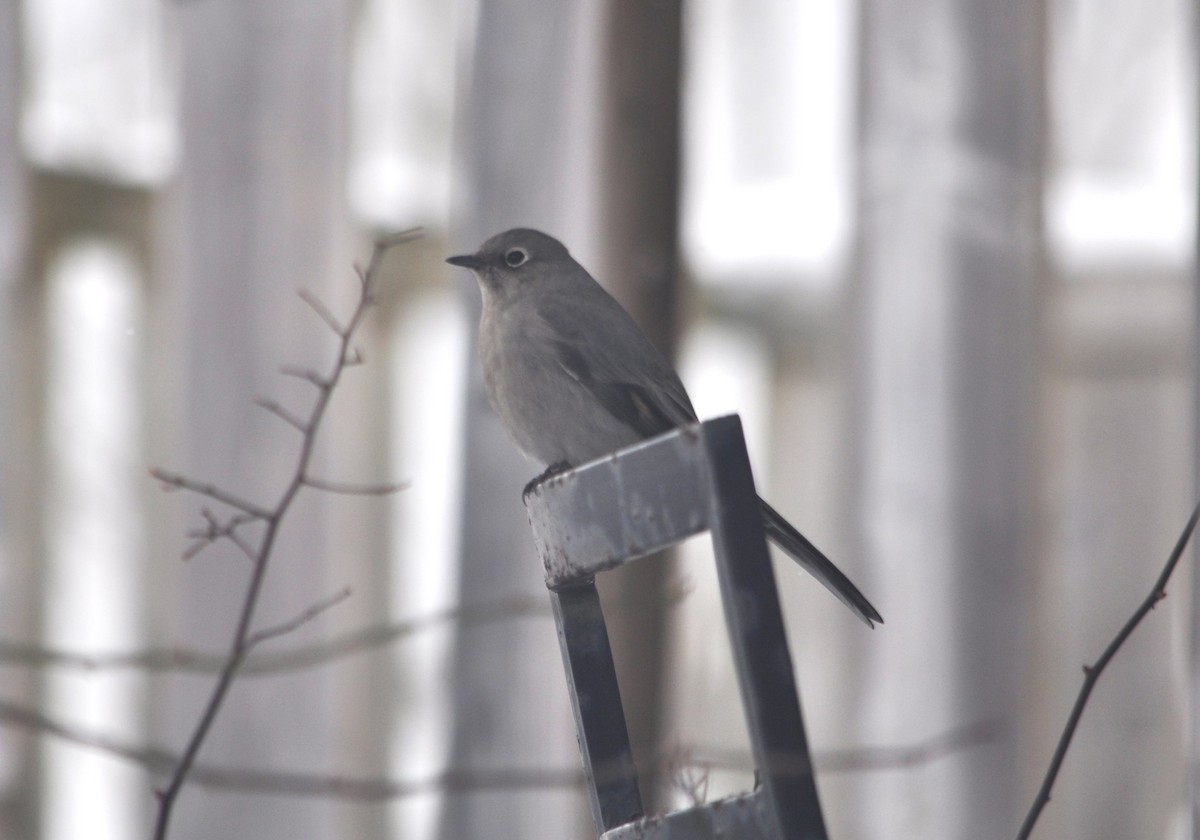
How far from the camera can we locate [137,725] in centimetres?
298

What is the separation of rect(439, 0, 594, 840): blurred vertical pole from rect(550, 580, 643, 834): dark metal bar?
37.6 inches

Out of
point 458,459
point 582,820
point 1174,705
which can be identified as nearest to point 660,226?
point 458,459

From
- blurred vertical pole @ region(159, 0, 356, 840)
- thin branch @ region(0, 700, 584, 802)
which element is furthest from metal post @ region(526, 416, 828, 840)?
blurred vertical pole @ region(159, 0, 356, 840)

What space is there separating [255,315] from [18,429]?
2.36ft

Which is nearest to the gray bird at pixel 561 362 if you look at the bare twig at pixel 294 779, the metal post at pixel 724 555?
the bare twig at pixel 294 779

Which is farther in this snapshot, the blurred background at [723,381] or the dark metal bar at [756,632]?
the blurred background at [723,381]

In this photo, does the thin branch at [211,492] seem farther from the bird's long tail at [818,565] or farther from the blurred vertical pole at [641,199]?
the blurred vertical pole at [641,199]

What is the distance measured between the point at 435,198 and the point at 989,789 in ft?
5.19

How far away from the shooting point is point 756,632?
1.01 m

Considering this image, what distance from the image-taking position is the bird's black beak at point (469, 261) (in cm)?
238

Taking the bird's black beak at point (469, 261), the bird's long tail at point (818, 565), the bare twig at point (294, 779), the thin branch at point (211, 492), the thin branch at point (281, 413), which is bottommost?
the bare twig at point (294, 779)

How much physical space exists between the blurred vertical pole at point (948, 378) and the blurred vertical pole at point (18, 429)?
6.13ft

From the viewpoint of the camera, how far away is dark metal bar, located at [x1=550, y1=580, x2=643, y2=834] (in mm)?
1270

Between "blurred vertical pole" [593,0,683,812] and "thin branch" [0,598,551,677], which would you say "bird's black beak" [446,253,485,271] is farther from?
"thin branch" [0,598,551,677]
